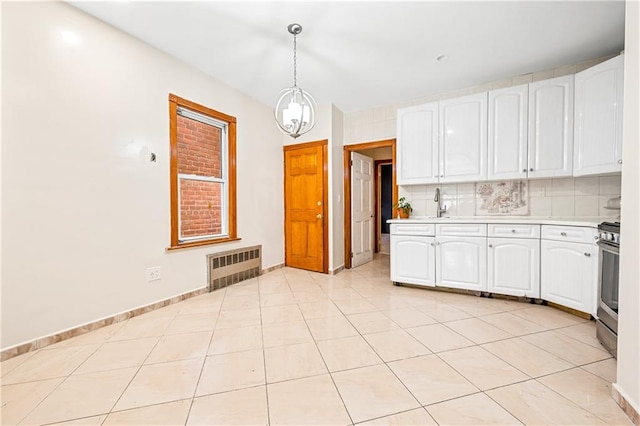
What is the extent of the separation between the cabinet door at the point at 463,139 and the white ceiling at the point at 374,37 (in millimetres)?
361

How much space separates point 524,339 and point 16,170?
3.76 m

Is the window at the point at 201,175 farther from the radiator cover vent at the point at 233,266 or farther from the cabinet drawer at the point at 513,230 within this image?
the cabinet drawer at the point at 513,230

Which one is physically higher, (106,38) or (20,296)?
(106,38)

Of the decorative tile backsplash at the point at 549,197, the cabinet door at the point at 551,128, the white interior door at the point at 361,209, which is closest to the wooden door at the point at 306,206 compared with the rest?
the white interior door at the point at 361,209

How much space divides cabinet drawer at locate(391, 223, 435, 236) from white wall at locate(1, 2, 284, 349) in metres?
2.44

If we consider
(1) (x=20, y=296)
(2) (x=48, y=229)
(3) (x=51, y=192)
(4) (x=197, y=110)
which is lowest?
(1) (x=20, y=296)

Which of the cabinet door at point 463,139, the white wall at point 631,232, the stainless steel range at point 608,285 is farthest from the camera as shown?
the cabinet door at point 463,139

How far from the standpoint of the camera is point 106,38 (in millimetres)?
2287

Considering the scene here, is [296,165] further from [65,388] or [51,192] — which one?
[65,388]

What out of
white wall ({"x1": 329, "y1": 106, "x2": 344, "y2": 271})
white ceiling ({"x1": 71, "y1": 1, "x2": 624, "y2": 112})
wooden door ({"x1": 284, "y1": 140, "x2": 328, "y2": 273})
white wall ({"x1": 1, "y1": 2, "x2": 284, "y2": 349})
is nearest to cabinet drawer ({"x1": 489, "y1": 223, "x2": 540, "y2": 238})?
white ceiling ({"x1": 71, "y1": 1, "x2": 624, "y2": 112})

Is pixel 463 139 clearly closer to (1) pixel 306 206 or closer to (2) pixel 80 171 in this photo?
(1) pixel 306 206

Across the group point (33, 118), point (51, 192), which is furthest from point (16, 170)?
point (33, 118)

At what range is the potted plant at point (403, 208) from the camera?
147 inches

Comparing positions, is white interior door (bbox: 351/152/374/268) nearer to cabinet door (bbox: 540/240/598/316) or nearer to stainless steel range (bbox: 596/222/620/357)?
cabinet door (bbox: 540/240/598/316)
